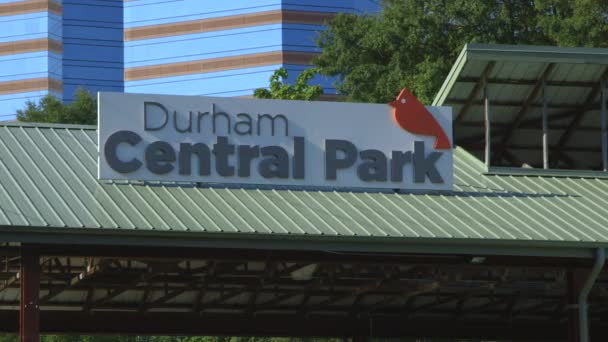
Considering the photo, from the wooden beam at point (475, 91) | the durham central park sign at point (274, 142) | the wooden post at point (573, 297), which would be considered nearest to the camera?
the durham central park sign at point (274, 142)

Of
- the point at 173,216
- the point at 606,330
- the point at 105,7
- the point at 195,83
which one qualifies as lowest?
the point at 606,330

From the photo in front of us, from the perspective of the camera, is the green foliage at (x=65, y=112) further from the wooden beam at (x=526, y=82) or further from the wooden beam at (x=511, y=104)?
the wooden beam at (x=526, y=82)

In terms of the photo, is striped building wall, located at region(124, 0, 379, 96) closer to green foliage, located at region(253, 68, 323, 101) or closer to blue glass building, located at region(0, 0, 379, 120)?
blue glass building, located at region(0, 0, 379, 120)

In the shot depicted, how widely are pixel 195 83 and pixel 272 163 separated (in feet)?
311

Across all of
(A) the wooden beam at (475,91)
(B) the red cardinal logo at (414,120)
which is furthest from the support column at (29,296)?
(A) the wooden beam at (475,91)

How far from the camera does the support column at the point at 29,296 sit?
73.0 ft

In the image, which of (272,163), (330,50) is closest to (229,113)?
(272,163)

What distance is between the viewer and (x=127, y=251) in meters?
23.1

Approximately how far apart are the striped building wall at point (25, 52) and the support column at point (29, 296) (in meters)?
102

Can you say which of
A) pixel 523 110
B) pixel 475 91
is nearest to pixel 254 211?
pixel 475 91

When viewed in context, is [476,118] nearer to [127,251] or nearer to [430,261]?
[430,261]

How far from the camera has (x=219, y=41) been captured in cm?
11788

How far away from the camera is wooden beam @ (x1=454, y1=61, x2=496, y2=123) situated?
29.4m

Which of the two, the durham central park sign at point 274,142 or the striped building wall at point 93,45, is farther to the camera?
the striped building wall at point 93,45
